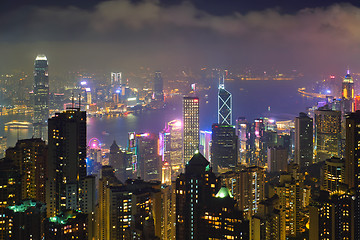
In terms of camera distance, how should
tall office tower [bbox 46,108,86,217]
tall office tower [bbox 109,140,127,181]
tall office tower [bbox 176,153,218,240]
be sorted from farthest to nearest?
tall office tower [bbox 109,140,127,181], tall office tower [bbox 46,108,86,217], tall office tower [bbox 176,153,218,240]

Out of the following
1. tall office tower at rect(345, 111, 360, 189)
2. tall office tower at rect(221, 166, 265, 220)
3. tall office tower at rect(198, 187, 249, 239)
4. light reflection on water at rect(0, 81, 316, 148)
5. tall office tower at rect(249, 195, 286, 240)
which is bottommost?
tall office tower at rect(249, 195, 286, 240)

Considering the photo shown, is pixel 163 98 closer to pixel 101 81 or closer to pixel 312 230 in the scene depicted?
pixel 101 81

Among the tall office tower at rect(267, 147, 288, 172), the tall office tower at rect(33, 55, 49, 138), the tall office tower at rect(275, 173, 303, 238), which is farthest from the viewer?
the tall office tower at rect(267, 147, 288, 172)

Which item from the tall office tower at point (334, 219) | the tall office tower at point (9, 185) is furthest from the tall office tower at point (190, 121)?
the tall office tower at point (334, 219)

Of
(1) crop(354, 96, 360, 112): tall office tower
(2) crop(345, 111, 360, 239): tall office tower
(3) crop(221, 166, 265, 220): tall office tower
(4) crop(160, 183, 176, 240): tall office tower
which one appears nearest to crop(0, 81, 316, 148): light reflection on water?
(1) crop(354, 96, 360, 112): tall office tower

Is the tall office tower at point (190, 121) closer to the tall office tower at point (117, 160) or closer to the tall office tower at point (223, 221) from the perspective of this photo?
the tall office tower at point (117, 160)

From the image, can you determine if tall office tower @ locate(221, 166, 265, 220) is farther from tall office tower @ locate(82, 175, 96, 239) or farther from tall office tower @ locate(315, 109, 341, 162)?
tall office tower @ locate(315, 109, 341, 162)

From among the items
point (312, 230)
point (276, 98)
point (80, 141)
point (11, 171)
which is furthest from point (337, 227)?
point (276, 98)
